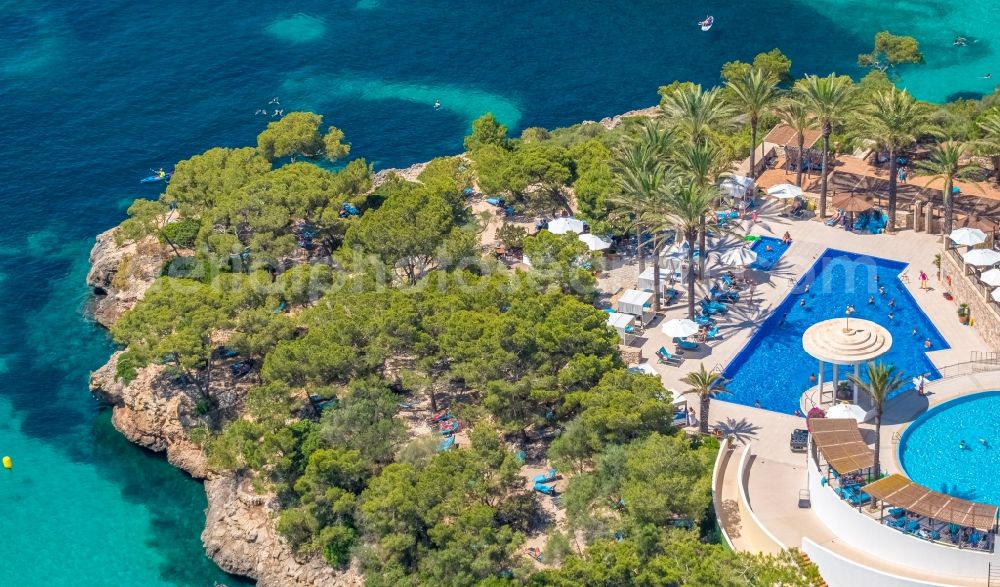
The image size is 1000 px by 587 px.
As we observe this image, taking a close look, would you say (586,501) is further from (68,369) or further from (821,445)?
(68,369)

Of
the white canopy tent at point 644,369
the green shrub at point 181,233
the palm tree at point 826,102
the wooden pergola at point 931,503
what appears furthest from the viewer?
the green shrub at point 181,233

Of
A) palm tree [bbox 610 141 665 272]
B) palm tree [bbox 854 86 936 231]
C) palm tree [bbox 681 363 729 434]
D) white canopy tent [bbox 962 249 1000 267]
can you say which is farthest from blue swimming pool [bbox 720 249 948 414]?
palm tree [bbox 610 141 665 272]

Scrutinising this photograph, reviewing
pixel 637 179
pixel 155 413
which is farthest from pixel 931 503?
pixel 155 413

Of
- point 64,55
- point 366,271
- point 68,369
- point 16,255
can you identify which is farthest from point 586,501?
point 64,55

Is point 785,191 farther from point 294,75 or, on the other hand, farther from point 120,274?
point 294,75

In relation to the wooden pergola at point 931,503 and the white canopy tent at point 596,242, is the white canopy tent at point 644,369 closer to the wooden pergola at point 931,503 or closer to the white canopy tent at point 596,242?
the white canopy tent at point 596,242

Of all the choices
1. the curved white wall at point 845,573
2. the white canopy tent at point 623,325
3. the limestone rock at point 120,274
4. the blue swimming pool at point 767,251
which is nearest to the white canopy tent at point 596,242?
the white canopy tent at point 623,325
